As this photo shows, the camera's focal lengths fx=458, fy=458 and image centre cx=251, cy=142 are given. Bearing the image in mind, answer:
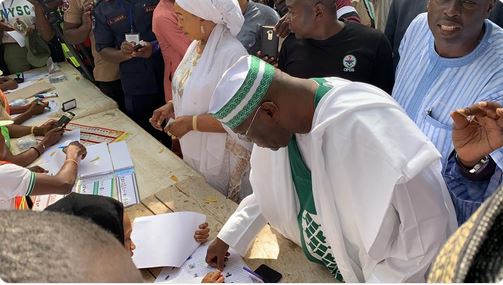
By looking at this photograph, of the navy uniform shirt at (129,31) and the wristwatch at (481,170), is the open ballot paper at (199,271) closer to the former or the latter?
the wristwatch at (481,170)

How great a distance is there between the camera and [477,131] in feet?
4.48

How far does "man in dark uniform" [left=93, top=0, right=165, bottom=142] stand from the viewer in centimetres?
305

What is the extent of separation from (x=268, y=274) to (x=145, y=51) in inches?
78.9

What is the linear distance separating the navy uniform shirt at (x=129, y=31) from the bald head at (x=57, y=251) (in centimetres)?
254

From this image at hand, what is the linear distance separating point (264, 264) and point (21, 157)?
1.52 meters

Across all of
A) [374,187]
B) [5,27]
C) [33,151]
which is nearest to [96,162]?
[33,151]

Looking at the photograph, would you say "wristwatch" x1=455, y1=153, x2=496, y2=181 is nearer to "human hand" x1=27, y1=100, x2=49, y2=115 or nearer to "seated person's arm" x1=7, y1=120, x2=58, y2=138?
"seated person's arm" x1=7, y1=120, x2=58, y2=138

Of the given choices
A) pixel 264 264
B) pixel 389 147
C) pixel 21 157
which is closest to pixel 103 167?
pixel 21 157

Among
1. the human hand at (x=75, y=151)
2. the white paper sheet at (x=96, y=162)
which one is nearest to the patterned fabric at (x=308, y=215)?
the white paper sheet at (x=96, y=162)

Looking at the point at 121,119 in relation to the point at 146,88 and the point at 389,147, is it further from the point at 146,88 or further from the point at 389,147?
the point at 389,147

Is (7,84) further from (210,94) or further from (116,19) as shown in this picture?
(210,94)

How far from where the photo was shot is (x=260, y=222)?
1.73m

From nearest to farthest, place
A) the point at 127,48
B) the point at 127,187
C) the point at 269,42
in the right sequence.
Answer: the point at 127,187 → the point at 269,42 → the point at 127,48

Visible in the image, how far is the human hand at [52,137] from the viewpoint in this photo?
2653 millimetres
